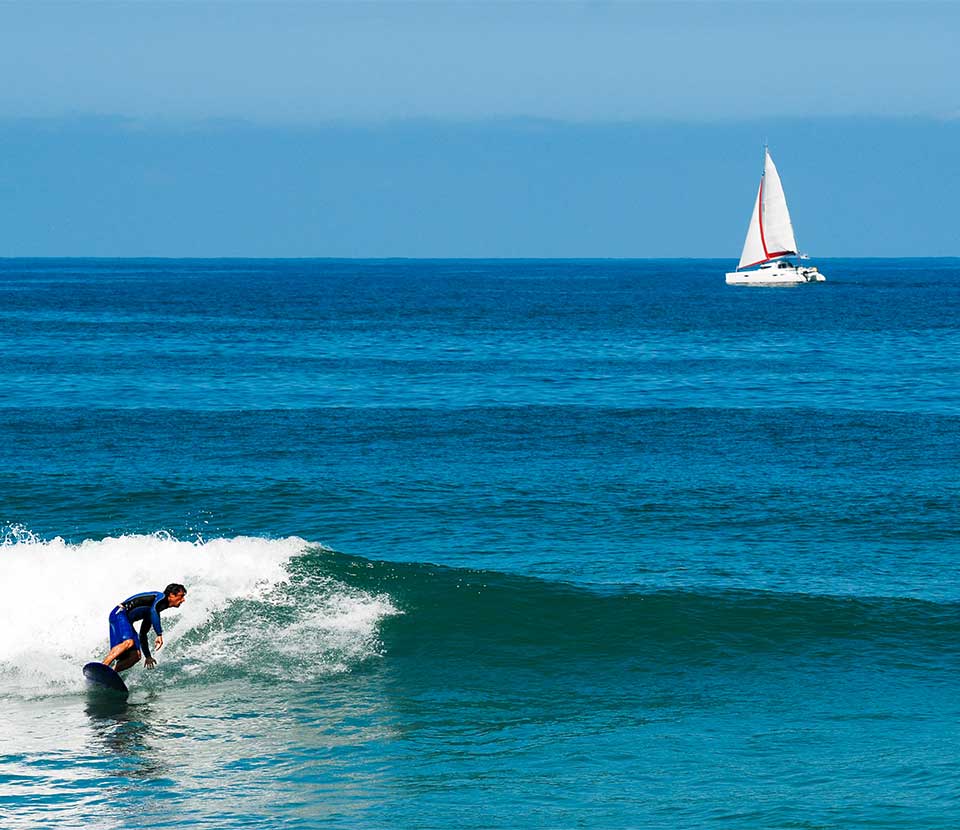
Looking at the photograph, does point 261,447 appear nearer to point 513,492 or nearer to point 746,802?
point 513,492

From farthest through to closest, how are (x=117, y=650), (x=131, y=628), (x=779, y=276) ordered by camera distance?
(x=779, y=276)
(x=131, y=628)
(x=117, y=650)

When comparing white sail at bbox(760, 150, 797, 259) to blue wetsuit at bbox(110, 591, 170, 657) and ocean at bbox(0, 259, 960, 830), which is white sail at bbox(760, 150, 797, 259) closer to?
ocean at bbox(0, 259, 960, 830)

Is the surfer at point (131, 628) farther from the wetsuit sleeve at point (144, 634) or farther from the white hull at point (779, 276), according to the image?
the white hull at point (779, 276)

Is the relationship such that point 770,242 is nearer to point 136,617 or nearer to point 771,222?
point 771,222

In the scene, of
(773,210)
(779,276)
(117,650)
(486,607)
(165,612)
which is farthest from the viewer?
(779,276)

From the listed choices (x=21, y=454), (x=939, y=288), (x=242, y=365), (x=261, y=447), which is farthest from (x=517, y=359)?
(x=939, y=288)

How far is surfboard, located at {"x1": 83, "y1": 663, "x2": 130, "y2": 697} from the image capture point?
1950 cm

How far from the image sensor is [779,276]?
519ft

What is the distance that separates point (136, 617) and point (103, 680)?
3.44 ft

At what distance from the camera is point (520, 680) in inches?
854

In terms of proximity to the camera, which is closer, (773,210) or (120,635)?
(120,635)

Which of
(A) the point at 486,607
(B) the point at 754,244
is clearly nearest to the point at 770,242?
(B) the point at 754,244

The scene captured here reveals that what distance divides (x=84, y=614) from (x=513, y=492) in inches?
524

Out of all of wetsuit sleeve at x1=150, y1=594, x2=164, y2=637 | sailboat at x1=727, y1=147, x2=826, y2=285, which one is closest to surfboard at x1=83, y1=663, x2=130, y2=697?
wetsuit sleeve at x1=150, y1=594, x2=164, y2=637
